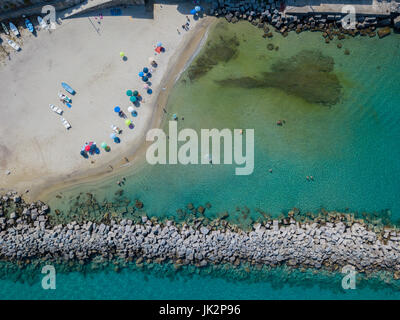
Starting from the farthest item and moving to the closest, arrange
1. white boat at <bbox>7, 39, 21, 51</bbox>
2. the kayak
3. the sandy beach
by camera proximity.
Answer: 1. the sandy beach
2. white boat at <bbox>7, 39, 21, 51</bbox>
3. the kayak

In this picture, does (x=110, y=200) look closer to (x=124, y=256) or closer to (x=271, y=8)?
(x=124, y=256)

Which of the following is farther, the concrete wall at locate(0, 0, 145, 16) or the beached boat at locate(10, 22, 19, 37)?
the beached boat at locate(10, 22, 19, 37)

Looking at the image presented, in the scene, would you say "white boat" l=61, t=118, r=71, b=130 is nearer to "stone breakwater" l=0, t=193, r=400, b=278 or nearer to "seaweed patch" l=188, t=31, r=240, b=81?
"stone breakwater" l=0, t=193, r=400, b=278

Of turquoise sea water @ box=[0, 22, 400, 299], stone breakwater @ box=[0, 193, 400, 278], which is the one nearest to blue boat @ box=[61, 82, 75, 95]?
turquoise sea water @ box=[0, 22, 400, 299]

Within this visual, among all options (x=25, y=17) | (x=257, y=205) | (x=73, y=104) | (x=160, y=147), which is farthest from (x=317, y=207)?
(x=25, y=17)

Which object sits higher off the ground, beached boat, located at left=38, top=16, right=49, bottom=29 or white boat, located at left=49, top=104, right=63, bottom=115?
beached boat, located at left=38, top=16, right=49, bottom=29

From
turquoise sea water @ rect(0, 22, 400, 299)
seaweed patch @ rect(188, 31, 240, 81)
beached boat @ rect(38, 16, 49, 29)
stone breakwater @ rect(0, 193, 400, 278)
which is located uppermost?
beached boat @ rect(38, 16, 49, 29)

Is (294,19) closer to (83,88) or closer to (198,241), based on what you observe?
(83,88)

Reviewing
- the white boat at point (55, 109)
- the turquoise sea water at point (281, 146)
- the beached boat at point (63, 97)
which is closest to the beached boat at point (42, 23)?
the beached boat at point (63, 97)
